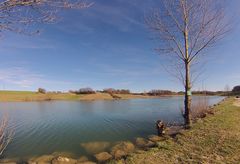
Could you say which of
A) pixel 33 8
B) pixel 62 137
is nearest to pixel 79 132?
pixel 62 137

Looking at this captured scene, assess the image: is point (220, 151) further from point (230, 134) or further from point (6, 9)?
point (6, 9)

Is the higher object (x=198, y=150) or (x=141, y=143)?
(x=198, y=150)

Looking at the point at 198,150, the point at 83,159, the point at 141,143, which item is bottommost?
the point at 83,159

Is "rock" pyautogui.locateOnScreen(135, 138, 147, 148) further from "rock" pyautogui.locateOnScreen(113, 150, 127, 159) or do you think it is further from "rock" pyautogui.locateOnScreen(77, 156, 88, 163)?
"rock" pyautogui.locateOnScreen(77, 156, 88, 163)

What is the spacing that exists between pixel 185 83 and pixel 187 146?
556 cm

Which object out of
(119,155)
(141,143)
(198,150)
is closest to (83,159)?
(119,155)

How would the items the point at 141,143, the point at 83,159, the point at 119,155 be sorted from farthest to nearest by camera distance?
the point at 141,143, the point at 83,159, the point at 119,155

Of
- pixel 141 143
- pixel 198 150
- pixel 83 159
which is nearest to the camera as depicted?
pixel 198 150

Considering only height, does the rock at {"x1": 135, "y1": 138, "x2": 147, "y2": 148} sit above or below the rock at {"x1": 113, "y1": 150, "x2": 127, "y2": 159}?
below

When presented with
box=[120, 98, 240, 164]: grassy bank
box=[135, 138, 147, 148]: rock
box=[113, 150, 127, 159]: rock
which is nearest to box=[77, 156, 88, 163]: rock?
box=[113, 150, 127, 159]: rock

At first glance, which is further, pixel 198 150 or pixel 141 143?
pixel 141 143

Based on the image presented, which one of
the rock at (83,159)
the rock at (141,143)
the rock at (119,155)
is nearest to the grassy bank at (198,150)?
the rock at (119,155)

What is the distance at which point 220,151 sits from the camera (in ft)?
25.3

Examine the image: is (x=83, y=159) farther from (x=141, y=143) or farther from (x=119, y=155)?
(x=141, y=143)
